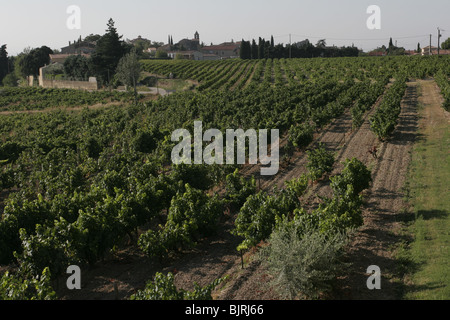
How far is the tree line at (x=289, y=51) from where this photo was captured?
381ft

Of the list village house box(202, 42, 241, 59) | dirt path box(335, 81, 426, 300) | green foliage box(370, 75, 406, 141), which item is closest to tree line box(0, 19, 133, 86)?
green foliage box(370, 75, 406, 141)

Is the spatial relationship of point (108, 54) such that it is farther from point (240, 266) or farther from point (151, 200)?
point (240, 266)

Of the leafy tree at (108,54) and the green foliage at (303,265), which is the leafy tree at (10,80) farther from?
the green foliage at (303,265)

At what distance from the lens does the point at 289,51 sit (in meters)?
118

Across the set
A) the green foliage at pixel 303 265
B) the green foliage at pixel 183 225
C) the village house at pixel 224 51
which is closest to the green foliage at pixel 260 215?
the green foliage at pixel 183 225

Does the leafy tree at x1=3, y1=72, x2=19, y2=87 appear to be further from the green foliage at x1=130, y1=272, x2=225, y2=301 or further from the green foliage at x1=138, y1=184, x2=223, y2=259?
the green foliage at x1=130, y1=272, x2=225, y2=301

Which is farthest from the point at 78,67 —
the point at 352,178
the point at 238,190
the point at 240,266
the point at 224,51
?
the point at 224,51

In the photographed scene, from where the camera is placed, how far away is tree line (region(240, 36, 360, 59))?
4574 inches

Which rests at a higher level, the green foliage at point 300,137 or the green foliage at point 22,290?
the green foliage at point 300,137

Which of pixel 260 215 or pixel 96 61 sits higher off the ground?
pixel 96 61

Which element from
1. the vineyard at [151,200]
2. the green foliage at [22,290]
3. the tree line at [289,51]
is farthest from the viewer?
the tree line at [289,51]

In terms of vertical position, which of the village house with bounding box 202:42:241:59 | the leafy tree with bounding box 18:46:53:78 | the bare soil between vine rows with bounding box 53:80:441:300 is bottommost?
the bare soil between vine rows with bounding box 53:80:441:300
